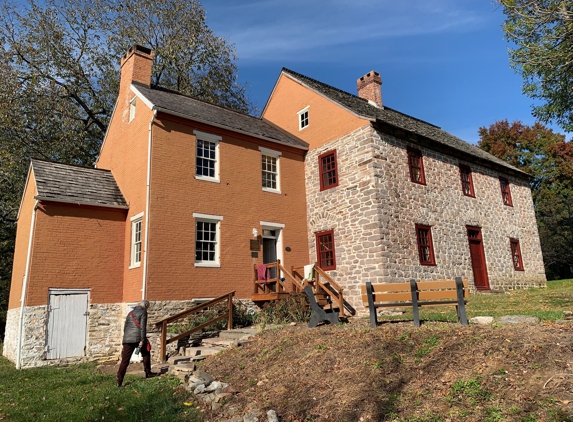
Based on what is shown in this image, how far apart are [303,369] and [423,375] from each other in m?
1.94

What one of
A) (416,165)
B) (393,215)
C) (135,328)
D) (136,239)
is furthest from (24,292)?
(416,165)

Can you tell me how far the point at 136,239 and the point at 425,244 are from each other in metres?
10.3

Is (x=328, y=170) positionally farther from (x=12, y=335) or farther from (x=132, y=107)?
(x=12, y=335)

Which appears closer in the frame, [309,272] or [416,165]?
[309,272]

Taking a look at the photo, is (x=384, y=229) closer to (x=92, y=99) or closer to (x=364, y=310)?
(x=364, y=310)

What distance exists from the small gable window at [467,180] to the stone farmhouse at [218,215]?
5 cm

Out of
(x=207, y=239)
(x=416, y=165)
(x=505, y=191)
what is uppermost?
(x=416, y=165)

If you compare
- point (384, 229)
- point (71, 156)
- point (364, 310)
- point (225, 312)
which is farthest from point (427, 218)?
point (71, 156)

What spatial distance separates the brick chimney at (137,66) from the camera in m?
16.5

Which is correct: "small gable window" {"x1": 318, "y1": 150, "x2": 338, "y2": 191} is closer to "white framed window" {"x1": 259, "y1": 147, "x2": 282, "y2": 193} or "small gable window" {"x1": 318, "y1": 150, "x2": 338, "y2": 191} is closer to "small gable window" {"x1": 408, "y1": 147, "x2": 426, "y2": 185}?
"white framed window" {"x1": 259, "y1": 147, "x2": 282, "y2": 193}

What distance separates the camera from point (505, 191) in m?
20.5

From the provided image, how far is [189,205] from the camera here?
13.6 metres

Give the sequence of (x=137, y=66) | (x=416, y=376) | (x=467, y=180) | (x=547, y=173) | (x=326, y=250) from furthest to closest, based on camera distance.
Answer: (x=547, y=173) → (x=467, y=180) → (x=137, y=66) → (x=326, y=250) → (x=416, y=376)

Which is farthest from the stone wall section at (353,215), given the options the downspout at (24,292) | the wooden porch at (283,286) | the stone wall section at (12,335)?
the stone wall section at (12,335)
